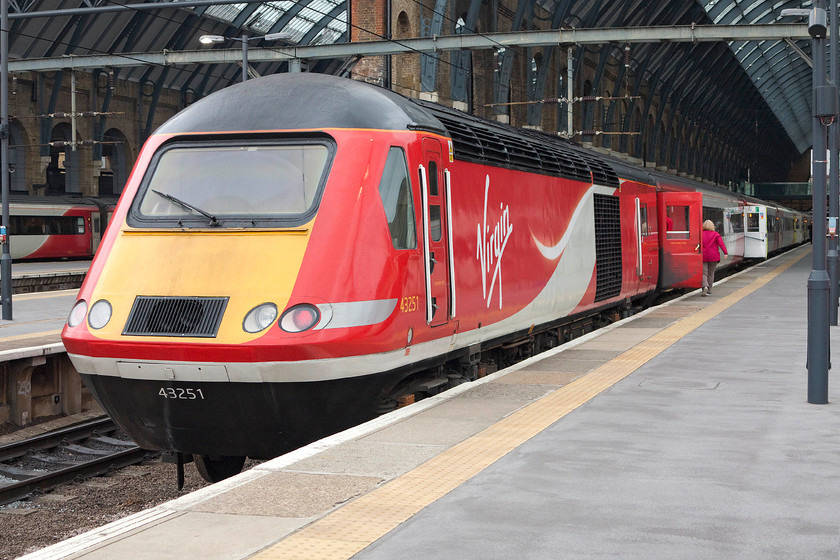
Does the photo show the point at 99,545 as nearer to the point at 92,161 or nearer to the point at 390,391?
the point at 390,391

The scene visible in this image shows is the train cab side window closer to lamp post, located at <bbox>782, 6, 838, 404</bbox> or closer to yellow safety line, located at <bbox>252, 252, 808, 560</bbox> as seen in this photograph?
yellow safety line, located at <bbox>252, 252, 808, 560</bbox>

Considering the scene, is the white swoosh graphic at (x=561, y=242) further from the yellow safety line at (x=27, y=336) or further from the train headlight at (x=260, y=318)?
the yellow safety line at (x=27, y=336)

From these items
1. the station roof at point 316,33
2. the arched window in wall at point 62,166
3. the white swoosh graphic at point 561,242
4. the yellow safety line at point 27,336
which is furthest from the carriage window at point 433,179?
the arched window in wall at point 62,166

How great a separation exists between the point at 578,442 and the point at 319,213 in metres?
2.56

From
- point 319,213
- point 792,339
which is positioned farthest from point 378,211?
point 792,339

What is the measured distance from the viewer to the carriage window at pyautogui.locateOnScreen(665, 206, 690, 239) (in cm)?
2167

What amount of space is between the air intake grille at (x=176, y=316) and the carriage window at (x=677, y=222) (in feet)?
52.0

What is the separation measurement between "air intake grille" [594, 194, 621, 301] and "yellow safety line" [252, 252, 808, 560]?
5.69 metres

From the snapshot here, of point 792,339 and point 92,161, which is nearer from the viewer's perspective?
point 792,339

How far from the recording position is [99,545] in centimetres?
478

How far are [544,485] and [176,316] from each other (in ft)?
10.2

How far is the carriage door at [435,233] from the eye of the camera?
8562mm

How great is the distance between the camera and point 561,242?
13.3m

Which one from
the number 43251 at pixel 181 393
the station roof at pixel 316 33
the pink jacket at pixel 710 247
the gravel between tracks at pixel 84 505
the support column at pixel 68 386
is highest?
the station roof at pixel 316 33
